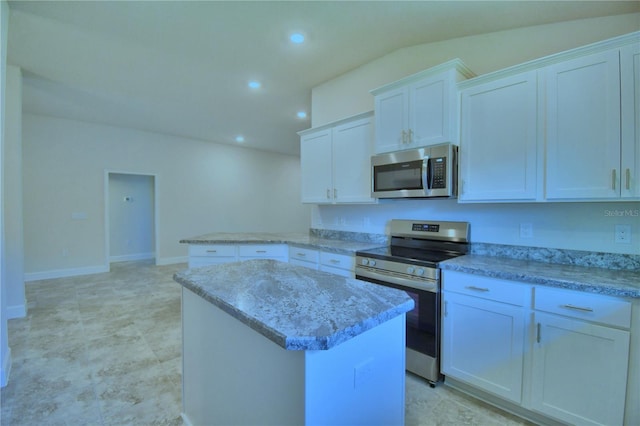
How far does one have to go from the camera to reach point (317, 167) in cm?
342

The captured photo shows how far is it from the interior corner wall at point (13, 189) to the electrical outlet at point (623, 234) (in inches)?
206

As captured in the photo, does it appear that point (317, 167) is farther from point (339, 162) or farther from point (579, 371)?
point (579, 371)

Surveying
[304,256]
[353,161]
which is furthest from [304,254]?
[353,161]

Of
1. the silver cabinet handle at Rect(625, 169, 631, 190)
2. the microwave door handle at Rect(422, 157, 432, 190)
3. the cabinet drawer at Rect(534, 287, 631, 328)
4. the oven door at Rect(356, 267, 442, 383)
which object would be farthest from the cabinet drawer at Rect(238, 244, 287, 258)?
the silver cabinet handle at Rect(625, 169, 631, 190)

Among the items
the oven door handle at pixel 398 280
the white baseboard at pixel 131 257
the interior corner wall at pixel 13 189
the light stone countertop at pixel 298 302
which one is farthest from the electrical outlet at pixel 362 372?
the white baseboard at pixel 131 257

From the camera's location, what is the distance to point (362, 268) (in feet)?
8.16

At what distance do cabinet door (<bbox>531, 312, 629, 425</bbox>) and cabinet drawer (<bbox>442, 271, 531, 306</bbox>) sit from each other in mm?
136

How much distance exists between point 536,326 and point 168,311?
146 inches

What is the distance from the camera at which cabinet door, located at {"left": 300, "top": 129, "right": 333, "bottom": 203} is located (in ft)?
10.8

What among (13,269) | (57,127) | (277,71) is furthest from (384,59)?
(57,127)

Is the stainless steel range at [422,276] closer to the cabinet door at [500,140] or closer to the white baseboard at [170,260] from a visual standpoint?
the cabinet door at [500,140]

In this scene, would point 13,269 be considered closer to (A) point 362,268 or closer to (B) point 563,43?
(A) point 362,268

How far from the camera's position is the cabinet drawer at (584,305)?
1.42 metres

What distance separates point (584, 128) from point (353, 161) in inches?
71.5
